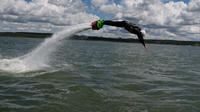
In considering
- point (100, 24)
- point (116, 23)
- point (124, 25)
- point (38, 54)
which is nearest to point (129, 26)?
point (124, 25)

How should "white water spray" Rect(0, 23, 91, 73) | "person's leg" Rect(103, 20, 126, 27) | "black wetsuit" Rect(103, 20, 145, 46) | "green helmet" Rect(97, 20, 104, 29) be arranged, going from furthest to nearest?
"white water spray" Rect(0, 23, 91, 73), "green helmet" Rect(97, 20, 104, 29), "person's leg" Rect(103, 20, 126, 27), "black wetsuit" Rect(103, 20, 145, 46)

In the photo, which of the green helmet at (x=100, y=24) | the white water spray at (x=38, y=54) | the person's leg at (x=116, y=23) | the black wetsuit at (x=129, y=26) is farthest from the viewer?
the white water spray at (x=38, y=54)

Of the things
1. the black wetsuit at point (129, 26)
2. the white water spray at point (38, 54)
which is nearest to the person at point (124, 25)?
the black wetsuit at point (129, 26)

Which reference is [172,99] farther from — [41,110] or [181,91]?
[41,110]

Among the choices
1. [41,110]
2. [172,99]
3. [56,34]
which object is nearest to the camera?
[41,110]

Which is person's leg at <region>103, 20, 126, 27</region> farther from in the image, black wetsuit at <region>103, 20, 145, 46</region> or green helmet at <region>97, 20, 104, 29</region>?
green helmet at <region>97, 20, 104, 29</region>

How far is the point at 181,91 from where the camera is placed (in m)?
13.7

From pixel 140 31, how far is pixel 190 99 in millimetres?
5385

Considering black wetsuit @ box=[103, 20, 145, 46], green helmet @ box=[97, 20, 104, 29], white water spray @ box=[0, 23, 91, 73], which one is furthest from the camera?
white water spray @ box=[0, 23, 91, 73]

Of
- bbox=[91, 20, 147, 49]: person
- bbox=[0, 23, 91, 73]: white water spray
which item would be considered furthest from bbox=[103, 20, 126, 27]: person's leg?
bbox=[0, 23, 91, 73]: white water spray

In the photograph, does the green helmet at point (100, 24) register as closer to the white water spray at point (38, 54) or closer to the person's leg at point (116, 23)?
the person's leg at point (116, 23)

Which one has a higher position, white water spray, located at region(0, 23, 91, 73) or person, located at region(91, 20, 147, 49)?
person, located at region(91, 20, 147, 49)

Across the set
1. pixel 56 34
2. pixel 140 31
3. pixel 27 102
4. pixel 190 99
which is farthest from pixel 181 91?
pixel 56 34

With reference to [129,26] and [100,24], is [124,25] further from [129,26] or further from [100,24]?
[100,24]
